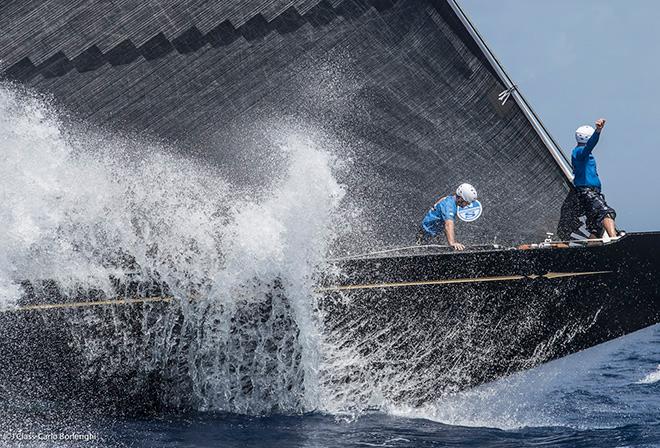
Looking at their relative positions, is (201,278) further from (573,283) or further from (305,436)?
(573,283)

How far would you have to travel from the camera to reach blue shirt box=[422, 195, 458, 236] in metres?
7.29

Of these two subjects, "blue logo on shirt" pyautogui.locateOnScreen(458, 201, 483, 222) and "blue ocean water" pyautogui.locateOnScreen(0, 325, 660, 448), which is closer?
"blue ocean water" pyautogui.locateOnScreen(0, 325, 660, 448)

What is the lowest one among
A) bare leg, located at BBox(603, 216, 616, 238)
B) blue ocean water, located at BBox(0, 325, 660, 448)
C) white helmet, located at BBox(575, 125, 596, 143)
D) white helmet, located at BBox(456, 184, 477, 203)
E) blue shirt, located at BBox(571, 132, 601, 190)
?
blue ocean water, located at BBox(0, 325, 660, 448)

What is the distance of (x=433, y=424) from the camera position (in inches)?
241

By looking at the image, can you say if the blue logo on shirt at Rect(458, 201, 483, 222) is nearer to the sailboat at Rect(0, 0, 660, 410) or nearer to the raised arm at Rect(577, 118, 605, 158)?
the sailboat at Rect(0, 0, 660, 410)

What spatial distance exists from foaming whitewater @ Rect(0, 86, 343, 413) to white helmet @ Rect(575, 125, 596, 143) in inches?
92.1

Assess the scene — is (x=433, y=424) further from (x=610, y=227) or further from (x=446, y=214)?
(x=610, y=227)

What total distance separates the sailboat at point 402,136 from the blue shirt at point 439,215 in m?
0.15

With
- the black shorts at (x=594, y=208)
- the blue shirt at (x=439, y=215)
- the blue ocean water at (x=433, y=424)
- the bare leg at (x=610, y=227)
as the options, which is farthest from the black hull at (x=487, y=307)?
the blue shirt at (x=439, y=215)

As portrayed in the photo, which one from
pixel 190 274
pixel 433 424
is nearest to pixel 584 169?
pixel 433 424

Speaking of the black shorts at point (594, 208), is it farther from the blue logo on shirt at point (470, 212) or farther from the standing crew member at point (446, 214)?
the standing crew member at point (446, 214)

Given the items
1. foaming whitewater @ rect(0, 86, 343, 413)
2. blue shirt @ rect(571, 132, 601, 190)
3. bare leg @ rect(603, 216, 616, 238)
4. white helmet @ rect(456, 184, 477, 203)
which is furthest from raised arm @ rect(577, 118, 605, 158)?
foaming whitewater @ rect(0, 86, 343, 413)

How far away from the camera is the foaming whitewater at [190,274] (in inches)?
235

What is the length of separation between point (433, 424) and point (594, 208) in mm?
2591
